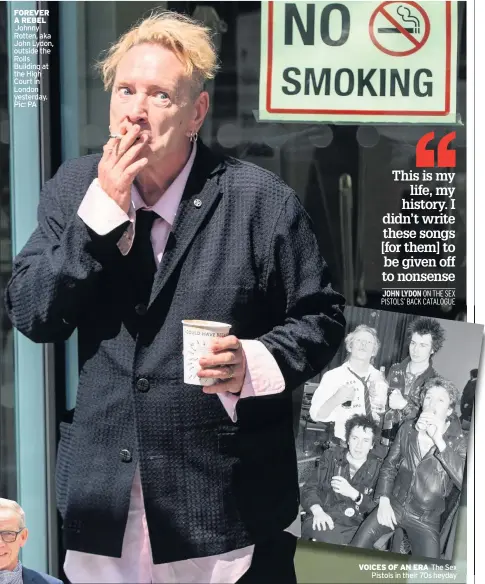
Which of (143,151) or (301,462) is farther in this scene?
(301,462)

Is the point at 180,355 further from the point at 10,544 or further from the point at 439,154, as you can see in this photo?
the point at 439,154

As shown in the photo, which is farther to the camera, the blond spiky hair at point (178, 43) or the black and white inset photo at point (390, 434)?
the black and white inset photo at point (390, 434)

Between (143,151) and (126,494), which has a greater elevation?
(143,151)

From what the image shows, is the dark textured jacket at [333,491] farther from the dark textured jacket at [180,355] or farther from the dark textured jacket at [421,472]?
the dark textured jacket at [180,355]

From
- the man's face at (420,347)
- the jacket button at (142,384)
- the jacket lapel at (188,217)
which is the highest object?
the jacket lapel at (188,217)

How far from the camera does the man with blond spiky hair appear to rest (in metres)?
2.98

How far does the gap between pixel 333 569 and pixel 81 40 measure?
2.10 m

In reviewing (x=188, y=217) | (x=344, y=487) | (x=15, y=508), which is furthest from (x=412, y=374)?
(x=15, y=508)

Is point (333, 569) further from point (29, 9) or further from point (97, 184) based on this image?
point (29, 9)

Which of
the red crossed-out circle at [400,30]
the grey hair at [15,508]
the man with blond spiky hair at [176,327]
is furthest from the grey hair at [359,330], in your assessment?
the grey hair at [15,508]

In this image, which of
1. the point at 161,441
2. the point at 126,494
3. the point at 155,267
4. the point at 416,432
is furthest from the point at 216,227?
the point at 416,432

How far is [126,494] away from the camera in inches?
117

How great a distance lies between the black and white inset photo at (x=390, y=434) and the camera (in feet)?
11.5

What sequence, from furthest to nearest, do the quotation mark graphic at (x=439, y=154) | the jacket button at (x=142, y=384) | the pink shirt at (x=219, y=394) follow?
the quotation mark graphic at (x=439, y=154) < the jacket button at (x=142, y=384) < the pink shirt at (x=219, y=394)
